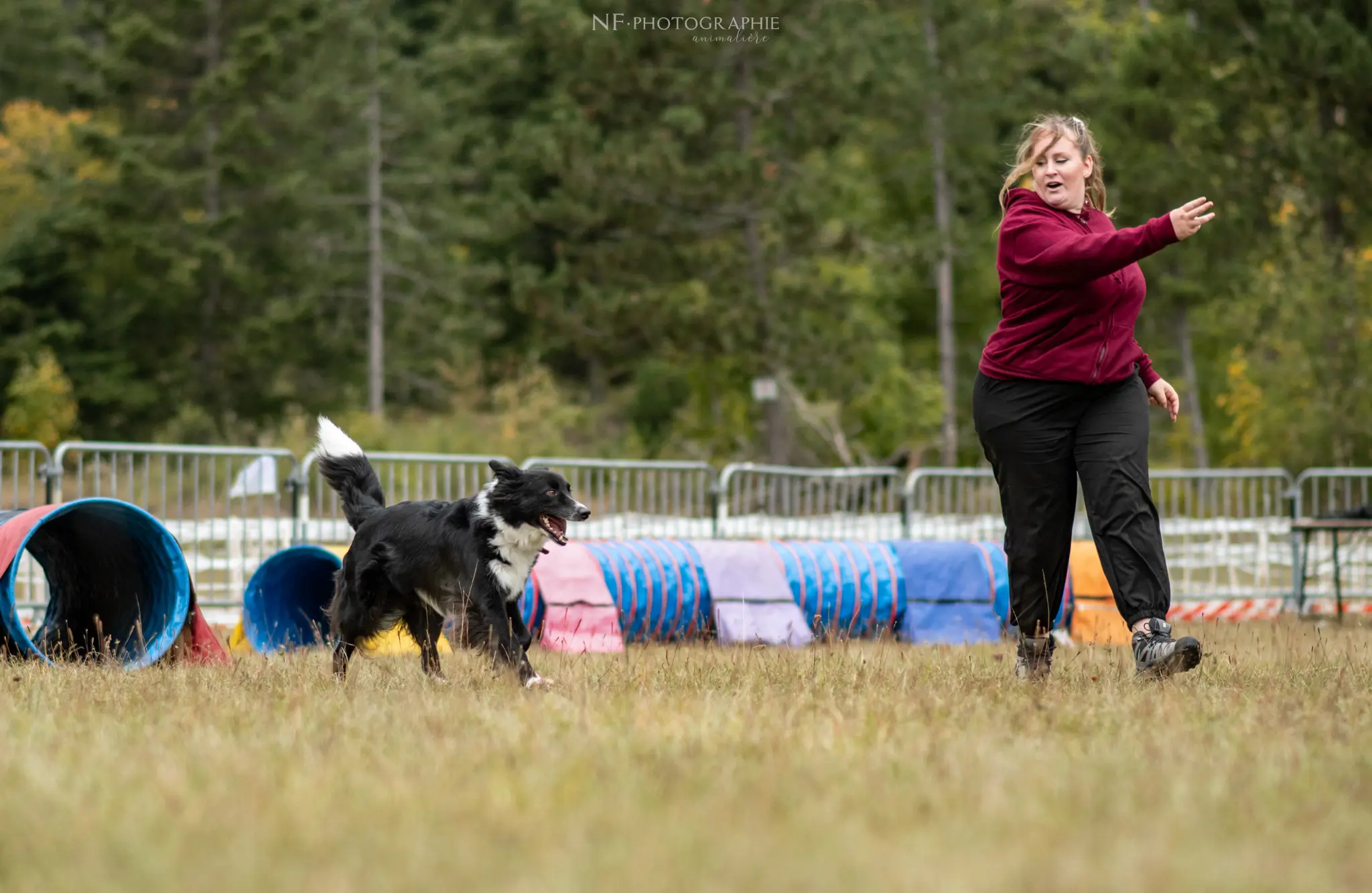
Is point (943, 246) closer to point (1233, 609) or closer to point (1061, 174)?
point (1233, 609)

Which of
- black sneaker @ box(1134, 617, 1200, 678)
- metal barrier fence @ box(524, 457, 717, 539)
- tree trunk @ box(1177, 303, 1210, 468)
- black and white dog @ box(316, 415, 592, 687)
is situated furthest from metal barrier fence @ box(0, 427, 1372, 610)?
tree trunk @ box(1177, 303, 1210, 468)

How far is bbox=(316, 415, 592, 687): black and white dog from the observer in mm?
6301

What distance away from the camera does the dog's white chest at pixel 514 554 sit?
635 cm

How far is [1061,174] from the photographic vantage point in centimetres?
539

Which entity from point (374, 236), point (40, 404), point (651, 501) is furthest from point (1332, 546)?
point (40, 404)

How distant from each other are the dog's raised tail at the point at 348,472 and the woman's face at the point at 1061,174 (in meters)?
3.21

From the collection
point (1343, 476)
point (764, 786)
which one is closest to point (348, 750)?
point (764, 786)

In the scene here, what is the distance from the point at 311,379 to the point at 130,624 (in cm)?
2551

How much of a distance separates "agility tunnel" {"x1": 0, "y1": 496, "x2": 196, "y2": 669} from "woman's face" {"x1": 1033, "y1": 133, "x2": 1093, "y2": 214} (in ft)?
13.0

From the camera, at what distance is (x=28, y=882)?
2.40 metres

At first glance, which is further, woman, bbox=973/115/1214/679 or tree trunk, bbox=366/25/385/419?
tree trunk, bbox=366/25/385/419

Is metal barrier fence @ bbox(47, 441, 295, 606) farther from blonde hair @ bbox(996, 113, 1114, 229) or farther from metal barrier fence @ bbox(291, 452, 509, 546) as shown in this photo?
blonde hair @ bbox(996, 113, 1114, 229)

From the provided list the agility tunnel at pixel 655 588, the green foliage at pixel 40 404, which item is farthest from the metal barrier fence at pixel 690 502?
the green foliage at pixel 40 404

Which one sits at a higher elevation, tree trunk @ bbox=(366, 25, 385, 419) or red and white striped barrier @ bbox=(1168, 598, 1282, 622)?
tree trunk @ bbox=(366, 25, 385, 419)
